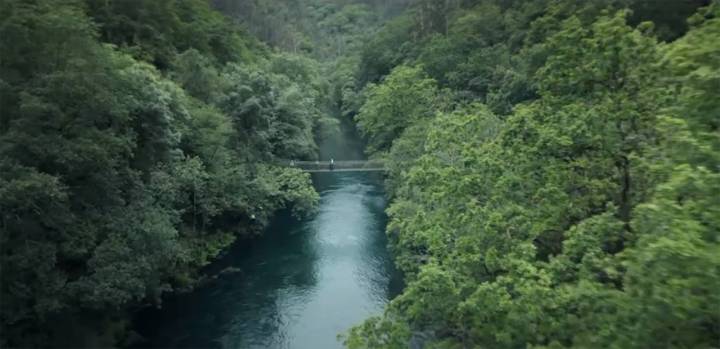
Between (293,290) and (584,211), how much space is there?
1389 cm

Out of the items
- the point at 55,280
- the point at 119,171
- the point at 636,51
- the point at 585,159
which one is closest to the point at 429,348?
the point at 585,159

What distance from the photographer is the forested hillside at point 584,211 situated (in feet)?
26.8

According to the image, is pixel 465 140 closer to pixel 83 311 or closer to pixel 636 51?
pixel 636 51

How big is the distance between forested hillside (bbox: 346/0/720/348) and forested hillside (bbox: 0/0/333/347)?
792cm

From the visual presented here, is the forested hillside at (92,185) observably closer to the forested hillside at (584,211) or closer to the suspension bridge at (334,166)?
the forested hillside at (584,211)

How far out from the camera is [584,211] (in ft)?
42.9

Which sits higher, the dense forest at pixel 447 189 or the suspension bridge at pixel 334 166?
the dense forest at pixel 447 189

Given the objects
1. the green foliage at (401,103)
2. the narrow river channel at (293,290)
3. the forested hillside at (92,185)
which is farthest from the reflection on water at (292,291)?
the green foliage at (401,103)

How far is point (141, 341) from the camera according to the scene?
19156 millimetres

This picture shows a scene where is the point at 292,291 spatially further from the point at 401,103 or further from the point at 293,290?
the point at 401,103

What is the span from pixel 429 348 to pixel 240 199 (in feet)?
53.2

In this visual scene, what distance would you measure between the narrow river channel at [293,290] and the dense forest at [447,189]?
110 cm

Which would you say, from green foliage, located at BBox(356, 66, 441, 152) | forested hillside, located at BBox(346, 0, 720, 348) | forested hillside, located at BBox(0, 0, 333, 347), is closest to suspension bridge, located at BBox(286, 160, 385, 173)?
green foliage, located at BBox(356, 66, 441, 152)

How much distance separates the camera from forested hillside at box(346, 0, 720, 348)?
8172 mm
